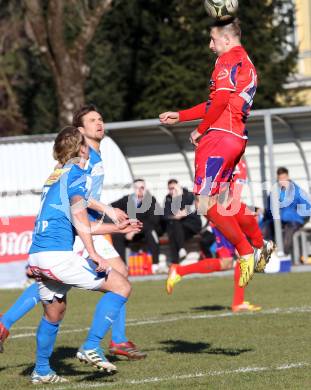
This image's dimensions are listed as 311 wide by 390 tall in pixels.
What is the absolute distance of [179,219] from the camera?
2114 cm

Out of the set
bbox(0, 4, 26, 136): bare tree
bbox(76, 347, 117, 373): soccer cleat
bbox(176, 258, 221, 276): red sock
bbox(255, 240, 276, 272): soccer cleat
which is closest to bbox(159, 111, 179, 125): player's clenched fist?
bbox(255, 240, 276, 272): soccer cleat

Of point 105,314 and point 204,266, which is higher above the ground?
point 204,266

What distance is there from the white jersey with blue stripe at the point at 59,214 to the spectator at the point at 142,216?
11870 millimetres

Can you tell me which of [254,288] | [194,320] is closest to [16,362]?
[194,320]

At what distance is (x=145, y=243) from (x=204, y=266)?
29.9ft

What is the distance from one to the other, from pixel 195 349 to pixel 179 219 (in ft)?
36.6

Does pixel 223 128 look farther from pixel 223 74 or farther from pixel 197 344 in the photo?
pixel 197 344

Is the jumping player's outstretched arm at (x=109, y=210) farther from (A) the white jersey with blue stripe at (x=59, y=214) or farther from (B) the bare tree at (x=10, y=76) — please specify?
(B) the bare tree at (x=10, y=76)

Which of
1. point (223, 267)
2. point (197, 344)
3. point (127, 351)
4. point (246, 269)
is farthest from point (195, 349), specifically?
point (223, 267)

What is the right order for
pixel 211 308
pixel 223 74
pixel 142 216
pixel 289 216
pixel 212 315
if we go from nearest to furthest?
pixel 223 74, pixel 212 315, pixel 211 308, pixel 289 216, pixel 142 216

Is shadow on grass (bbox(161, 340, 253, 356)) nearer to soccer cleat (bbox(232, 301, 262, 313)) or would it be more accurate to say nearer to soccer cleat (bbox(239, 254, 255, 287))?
soccer cleat (bbox(239, 254, 255, 287))

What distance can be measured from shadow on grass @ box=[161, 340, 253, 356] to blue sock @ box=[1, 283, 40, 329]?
54.2 inches

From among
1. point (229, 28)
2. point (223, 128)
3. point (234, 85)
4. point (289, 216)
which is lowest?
point (289, 216)

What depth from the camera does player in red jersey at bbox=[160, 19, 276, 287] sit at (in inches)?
362
